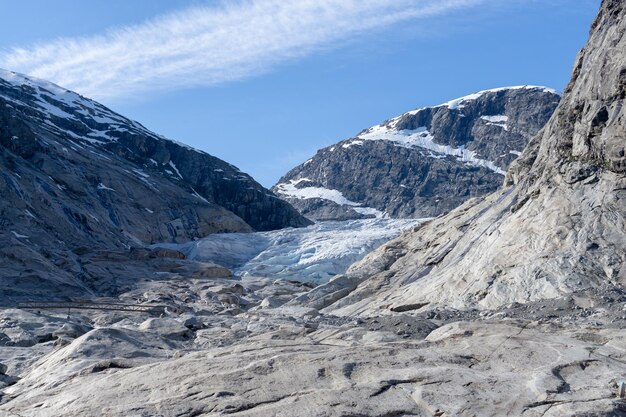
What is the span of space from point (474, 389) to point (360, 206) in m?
177

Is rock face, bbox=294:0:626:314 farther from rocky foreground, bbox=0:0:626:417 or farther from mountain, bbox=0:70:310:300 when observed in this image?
mountain, bbox=0:70:310:300

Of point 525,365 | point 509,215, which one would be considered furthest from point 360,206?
point 525,365

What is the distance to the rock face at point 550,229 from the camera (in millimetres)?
31969

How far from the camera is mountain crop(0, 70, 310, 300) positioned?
63625 mm

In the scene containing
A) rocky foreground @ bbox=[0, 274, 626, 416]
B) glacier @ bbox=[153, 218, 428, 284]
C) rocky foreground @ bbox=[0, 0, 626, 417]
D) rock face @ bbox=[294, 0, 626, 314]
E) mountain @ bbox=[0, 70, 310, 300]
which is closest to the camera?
rocky foreground @ bbox=[0, 274, 626, 416]

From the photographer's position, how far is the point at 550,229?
35.0m

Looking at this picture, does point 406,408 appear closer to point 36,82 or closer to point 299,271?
point 299,271

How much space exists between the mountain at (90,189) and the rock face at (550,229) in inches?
946

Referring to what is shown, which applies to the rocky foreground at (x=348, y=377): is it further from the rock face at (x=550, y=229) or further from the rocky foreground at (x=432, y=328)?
the rock face at (x=550, y=229)

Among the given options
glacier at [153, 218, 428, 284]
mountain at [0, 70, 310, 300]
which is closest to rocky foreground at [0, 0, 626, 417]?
mountain at [0, 70, 310, 300]

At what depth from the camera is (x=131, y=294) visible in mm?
54938

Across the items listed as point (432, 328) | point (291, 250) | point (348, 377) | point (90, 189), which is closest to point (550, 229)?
point (432, 328)

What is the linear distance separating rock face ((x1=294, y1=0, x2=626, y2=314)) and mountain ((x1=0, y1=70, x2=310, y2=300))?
2402cm

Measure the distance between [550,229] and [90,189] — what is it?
66.2 m
